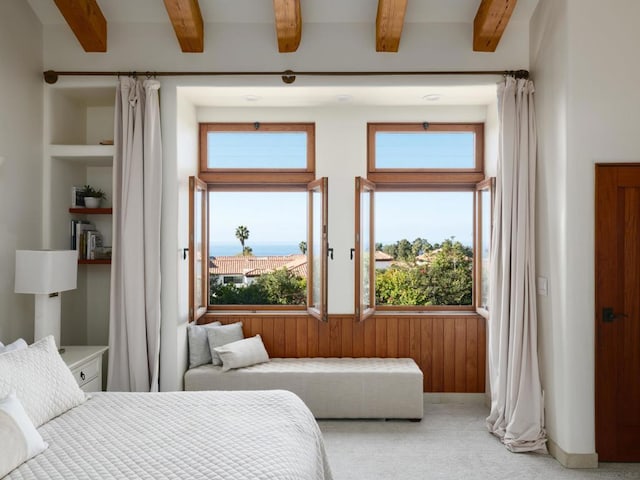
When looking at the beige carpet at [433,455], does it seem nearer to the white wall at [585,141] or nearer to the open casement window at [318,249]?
the white wall at [585,141]

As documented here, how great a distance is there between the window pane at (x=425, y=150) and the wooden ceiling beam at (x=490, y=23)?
0.88 m

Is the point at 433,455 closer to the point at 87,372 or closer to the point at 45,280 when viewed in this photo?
the point at 87,372

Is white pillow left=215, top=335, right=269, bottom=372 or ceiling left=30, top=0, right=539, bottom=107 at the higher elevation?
ceiling left=30, top=0, right=539, bottom=107

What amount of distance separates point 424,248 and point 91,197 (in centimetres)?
272

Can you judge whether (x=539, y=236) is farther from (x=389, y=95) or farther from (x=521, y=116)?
(x=389, y=95)

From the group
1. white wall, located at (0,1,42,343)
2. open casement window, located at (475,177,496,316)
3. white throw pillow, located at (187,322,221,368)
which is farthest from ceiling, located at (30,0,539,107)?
white throw pillow, located at (187,322,221,368)

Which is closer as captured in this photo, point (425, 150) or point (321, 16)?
point (321, 16)

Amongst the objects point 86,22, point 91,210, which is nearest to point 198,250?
point 91,210

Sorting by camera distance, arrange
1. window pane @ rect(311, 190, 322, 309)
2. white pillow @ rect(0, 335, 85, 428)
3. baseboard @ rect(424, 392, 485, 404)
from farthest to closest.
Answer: baseboard @ rect(424, 392, 485, 404) < window pane @ rect(311, 190, 322, 309) < white pillow @ rect(0, 335, 85, 428)

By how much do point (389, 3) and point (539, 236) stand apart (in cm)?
182

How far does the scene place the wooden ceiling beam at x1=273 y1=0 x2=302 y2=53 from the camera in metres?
3.21

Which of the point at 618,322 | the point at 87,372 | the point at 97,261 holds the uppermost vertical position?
the point at 97,261

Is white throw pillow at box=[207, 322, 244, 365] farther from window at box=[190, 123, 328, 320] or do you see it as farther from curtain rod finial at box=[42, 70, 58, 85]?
curtain rod finial at box=[42, 70, 58, 85]

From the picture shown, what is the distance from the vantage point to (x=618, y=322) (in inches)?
120
